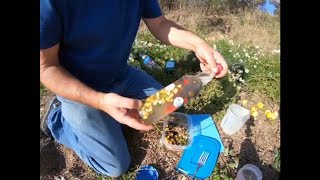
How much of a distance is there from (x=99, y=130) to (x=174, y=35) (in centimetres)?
66

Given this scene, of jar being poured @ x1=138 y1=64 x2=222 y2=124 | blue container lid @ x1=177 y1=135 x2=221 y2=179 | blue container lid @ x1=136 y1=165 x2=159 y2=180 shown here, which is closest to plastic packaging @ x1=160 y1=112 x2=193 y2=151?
blue container lid @ x1=177 y1=135 x2=221 y2=179

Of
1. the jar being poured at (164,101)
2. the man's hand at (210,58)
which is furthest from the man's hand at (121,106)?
the man's hand at (210,58)

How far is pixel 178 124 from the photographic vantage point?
2.37m

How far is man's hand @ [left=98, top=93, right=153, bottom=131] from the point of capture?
4.89 ft

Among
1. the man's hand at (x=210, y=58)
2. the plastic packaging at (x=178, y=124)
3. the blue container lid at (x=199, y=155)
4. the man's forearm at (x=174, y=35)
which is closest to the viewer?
the man's hand at (x=210, y=58)

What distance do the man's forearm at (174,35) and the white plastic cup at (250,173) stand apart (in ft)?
2.45

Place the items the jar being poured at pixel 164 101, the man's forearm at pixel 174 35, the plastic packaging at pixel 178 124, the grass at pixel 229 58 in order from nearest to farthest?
the jar being poured at pixel 164 101
the man's forearm at pixel 174 35
the plastic packaging at pixel 178 124
the grass at pixel 229 58

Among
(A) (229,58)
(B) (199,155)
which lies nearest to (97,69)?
(B) (199,155)

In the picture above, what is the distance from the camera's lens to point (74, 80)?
159 cm

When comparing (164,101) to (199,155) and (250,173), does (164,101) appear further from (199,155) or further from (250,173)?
(250,173)

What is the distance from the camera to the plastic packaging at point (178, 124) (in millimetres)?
2264

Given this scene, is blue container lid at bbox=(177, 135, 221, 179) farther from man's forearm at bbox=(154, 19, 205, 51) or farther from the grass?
man's forearm at bbox=(154, 19, 205, 51)

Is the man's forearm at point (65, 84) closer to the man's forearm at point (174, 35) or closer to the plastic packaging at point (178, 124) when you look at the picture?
the man's forearm at point (174, 35)
